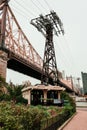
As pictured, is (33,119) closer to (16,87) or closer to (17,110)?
(17,110)

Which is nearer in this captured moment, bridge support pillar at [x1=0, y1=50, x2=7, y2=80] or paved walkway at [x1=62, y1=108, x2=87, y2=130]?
paved walkway at [x1=62, y1=108, x2=87, y2=130]

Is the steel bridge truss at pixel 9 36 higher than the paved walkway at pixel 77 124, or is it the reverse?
the steel bridge truss at pixel 9 36

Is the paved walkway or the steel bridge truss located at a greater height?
the steel bridge truss

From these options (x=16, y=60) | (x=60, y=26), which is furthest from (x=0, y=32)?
(x=60, y=26)

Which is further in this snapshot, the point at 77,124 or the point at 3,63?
the point at 3,63

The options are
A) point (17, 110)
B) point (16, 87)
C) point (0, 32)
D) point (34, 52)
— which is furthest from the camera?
point (34, 52)

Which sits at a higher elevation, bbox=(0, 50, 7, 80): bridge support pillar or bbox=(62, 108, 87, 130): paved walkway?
bbox=(0, 50, 7, 80): bridge support pillar

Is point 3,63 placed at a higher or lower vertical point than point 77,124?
higher

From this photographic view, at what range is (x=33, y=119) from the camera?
5.60 m

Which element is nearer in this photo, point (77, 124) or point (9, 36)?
point (77, 124)

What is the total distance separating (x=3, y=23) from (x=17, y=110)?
58.2ft

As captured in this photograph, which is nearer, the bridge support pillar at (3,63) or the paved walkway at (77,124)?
the paved walkway at (77,124)

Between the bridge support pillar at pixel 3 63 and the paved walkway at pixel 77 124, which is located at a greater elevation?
the bridge support pillar at pixel 3 63

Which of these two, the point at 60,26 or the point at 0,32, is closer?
the point at 0,32
